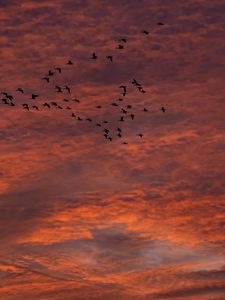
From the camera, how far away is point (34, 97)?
3243 inches

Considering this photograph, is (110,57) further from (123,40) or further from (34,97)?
(34,97)

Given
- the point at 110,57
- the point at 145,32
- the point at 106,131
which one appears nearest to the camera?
the point at 145,32

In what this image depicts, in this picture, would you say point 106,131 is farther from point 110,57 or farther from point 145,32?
point 145,32

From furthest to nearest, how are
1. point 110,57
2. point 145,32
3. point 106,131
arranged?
point 106,131 < point 110,57 < point 145,32

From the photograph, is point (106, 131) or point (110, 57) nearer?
point (110, 57)

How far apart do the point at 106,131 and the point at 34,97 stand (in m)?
9.45

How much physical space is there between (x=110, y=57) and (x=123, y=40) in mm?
2217

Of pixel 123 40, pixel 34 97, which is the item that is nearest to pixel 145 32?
pixel 123 40

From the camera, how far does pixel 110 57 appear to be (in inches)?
3063

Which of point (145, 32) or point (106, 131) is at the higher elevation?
point (145, 32)

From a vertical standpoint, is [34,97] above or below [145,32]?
below

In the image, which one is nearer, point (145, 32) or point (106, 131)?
point (145, 32)

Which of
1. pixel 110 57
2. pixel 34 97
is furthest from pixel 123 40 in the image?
pixel 34 97

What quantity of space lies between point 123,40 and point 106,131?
1272 centimetres
